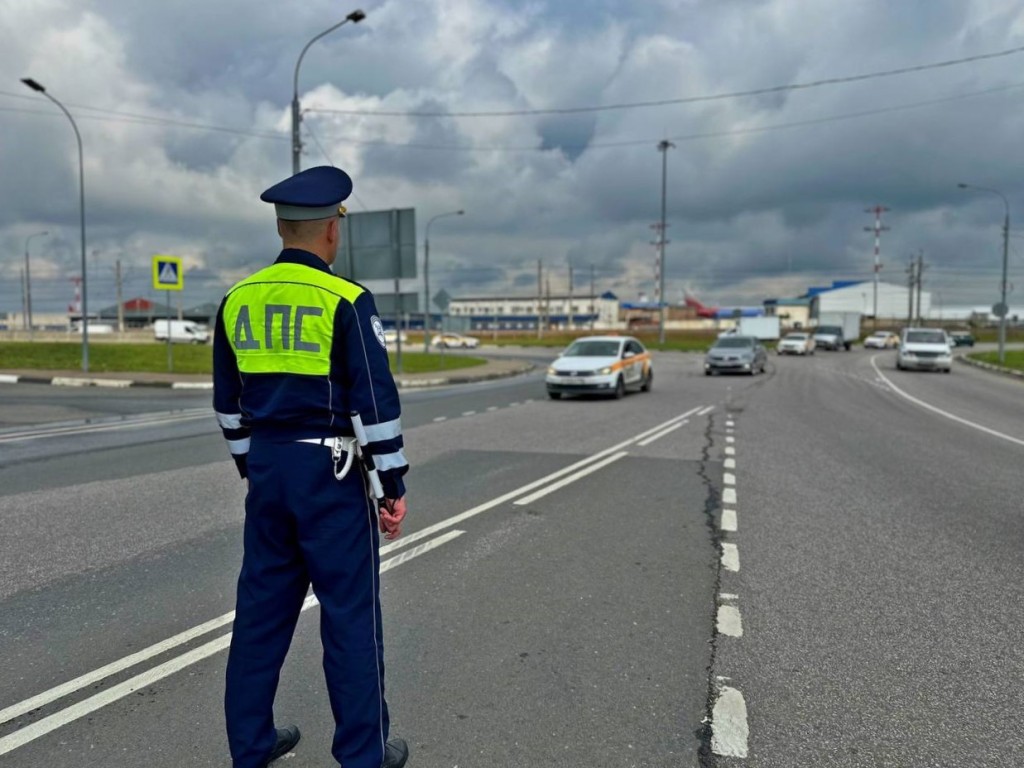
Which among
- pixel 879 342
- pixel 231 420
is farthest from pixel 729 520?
pixel 879 342

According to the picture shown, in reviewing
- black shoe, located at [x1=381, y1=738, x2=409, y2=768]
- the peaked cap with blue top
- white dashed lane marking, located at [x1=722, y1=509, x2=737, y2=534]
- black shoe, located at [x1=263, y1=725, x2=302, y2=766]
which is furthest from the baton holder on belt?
white dashed lane marking, located at [x1=722, y1=509, x2=737, y2=534]

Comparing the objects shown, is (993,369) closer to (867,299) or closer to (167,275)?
(167,275)

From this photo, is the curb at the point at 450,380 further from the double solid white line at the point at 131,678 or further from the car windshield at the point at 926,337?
the double solid white line at the point at 131,678

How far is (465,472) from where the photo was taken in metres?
8.51

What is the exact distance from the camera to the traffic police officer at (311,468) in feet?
8.05

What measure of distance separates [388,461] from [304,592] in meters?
0.59

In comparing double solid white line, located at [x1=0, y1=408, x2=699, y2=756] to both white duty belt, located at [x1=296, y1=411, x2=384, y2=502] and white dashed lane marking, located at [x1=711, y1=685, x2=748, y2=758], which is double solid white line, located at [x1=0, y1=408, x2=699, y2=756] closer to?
white duty belt, located at [x1=296, y1=411, x2=384, y2=502]

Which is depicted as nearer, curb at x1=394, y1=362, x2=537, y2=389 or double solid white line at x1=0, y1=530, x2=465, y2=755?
double solid white line at x1=0, y1=530, x2=465, y2=755

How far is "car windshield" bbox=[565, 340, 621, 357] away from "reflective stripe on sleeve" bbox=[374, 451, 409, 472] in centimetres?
1667

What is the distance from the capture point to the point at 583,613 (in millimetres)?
4164

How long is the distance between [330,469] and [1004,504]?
23.2 ft

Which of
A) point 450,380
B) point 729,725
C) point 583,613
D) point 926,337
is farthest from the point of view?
point 926,337

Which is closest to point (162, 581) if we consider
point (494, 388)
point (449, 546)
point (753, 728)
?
point (449, 546)

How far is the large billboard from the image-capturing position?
25391 mm
